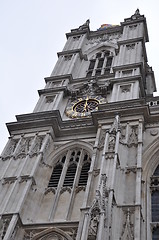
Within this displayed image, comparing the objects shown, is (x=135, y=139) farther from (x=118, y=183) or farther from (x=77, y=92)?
(x=77, y=92)

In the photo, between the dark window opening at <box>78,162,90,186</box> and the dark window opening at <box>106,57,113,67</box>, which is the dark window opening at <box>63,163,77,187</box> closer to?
the dark window opening at <box>78,162,90,186</box>

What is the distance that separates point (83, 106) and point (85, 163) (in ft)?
20.5

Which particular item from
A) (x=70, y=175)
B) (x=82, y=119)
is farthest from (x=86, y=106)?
(x=70, y=175)

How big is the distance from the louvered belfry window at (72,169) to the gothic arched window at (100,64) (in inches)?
412

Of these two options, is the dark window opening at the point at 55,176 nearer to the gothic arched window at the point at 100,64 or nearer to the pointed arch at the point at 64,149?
the pointed arch at the point at 64,149

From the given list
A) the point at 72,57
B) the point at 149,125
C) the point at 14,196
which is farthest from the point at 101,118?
the point at 72,57

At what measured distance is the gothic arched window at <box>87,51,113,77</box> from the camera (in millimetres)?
32812

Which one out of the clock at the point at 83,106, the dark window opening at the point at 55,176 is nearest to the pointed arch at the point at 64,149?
the dark window opening at the point at 55,176

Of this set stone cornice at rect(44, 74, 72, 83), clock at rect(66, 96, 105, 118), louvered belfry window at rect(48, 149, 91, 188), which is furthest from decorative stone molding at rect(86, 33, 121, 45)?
louvered belfry window at rect(48, 149, 91, 188)

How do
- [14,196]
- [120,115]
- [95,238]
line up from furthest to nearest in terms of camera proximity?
[120,115] → [14,196] → [95,238]

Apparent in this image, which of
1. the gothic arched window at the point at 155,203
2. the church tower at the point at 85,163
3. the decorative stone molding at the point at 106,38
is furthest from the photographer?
the decorative stone molding at the point at 106,38

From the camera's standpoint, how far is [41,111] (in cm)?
2711

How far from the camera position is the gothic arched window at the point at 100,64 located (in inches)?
1292

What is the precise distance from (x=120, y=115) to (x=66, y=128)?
3381mm
